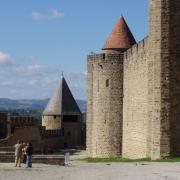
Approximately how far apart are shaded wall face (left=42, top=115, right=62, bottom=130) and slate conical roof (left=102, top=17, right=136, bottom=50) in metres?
19.6

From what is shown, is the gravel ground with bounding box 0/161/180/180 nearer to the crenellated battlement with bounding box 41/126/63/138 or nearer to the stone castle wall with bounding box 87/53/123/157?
the stone castle wall with bounding box 87/53/123/157

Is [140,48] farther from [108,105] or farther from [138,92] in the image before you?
[108,105]

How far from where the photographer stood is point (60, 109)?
56.1m

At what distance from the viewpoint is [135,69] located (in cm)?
3120

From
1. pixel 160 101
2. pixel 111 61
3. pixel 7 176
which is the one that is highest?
pixel 111 61

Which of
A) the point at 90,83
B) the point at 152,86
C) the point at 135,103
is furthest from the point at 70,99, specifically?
the point at 152,86

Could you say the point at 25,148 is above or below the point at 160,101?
below

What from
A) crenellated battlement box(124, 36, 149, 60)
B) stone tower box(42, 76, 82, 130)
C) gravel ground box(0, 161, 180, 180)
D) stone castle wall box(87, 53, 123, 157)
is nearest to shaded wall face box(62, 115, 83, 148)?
stone tower box(42, 76, 82, 130)

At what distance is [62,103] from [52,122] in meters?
2.05

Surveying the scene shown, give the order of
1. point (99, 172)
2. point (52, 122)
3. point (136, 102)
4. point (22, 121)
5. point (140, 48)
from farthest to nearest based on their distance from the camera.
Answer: point (52, 122) < point (22, 121) < point (136, 102) < point (140, 48) < point (99, 172)

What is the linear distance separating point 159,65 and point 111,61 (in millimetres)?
10166

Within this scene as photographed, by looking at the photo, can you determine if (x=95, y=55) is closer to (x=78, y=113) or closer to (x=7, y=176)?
(x=7, y=176)

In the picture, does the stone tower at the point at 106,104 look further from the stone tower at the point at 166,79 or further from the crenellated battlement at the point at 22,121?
the crenellated battlement at the point at 22,121

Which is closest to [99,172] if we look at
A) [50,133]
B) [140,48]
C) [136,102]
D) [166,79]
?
[166,79]
